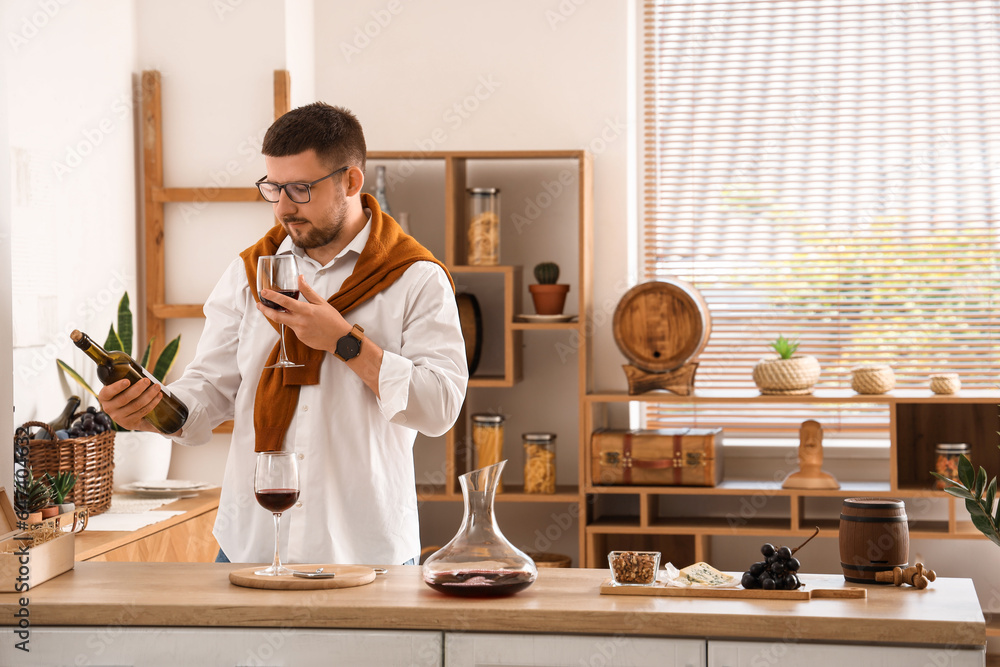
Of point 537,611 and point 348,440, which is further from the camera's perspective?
point 348,440

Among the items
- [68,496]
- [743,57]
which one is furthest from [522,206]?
[68,496]

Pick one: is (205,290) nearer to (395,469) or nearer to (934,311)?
(395,469)

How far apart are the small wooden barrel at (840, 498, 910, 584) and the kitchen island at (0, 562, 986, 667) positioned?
0.20ft

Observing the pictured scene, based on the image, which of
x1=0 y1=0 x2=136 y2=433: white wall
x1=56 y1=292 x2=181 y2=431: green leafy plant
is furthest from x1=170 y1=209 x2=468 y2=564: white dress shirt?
x1=56 y1=292 x2=181 y2=431: green leafy plant

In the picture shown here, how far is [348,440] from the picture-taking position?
219cm

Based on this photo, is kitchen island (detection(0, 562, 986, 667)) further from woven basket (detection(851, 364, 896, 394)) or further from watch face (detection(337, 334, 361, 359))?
woven basket (detection(851, 364, 896, 394))

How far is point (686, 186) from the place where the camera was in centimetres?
441

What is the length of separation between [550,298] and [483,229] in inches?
14.9

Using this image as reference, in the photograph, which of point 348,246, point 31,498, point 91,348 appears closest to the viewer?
point 91,348

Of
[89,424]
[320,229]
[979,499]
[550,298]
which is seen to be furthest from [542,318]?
[979,499]

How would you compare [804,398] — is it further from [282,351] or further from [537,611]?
[537,611]

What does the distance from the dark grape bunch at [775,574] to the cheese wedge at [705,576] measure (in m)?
0.05

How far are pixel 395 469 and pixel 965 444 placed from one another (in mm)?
2564

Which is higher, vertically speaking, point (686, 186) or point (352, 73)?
point (352, 73)
